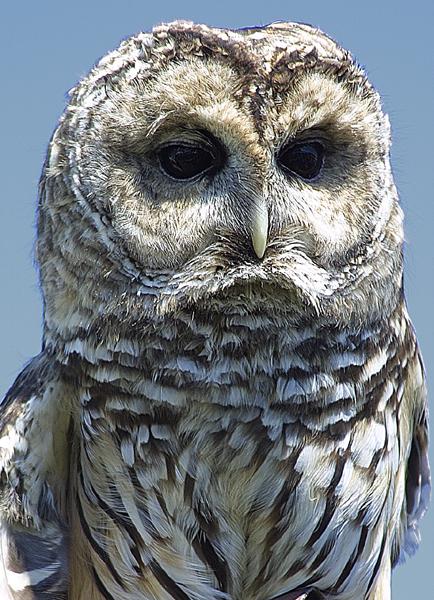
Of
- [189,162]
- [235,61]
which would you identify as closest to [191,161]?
[189,162]

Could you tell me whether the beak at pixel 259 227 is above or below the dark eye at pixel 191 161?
below

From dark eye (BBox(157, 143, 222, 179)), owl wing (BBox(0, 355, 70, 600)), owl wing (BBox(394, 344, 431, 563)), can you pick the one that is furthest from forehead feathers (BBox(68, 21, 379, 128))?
owl wing (BBox(394, 344, 431, 563))

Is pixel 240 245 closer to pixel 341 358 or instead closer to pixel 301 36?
pixel 341 358

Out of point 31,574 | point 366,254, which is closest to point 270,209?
point 366,254

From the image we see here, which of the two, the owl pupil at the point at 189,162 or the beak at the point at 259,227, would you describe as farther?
the owl pupil at the point at 189,162

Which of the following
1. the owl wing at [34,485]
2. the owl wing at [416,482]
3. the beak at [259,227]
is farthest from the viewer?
the owl wing at [416,482]

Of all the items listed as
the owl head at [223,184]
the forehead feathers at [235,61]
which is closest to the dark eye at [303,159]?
the owl head at [223,184]

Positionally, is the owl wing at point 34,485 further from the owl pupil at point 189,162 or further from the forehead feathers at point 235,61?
the forehead feathers at point 235,61
